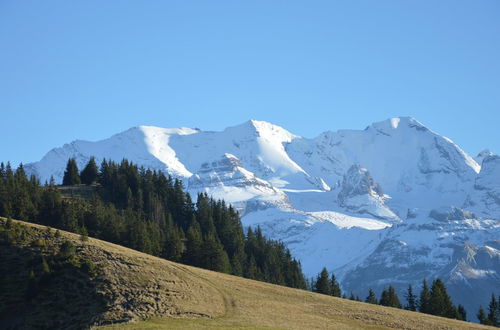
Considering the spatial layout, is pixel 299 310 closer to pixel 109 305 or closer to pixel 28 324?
pixel 109 305

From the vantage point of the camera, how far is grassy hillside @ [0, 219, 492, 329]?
270ft

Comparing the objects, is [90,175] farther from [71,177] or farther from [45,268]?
[45,268]

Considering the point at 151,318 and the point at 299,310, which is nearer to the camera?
the point at 151,318

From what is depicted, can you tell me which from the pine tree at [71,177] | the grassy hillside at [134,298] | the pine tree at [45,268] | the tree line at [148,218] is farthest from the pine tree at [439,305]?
the pine tree at [71,177]

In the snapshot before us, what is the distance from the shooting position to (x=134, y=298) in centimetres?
8538

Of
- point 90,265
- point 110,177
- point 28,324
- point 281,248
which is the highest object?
point 110,177

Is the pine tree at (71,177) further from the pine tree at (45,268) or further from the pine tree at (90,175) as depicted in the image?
the pine tree at (45,268)

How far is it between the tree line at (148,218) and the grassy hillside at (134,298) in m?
29.1

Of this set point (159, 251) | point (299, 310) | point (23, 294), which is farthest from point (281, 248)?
point (23, 294)

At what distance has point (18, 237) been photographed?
98812 millimetres

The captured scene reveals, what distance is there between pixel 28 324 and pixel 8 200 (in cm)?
5391

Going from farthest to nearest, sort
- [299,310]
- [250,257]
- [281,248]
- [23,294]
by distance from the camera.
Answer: [281,248] → [250,257] → [299,310] → [23,294]

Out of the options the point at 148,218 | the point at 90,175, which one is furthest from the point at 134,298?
the point at 90,175

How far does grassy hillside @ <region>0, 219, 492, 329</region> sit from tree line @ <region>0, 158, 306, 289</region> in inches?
1146
